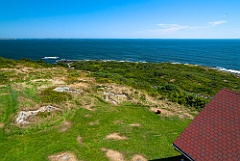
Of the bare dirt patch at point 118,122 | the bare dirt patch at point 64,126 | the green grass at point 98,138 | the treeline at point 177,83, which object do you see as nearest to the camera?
the green grass at point 98,138

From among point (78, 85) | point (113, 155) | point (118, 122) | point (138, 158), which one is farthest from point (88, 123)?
point (78, 85)

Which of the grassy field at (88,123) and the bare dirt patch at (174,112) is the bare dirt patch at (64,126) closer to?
the grassy field at (88,123)

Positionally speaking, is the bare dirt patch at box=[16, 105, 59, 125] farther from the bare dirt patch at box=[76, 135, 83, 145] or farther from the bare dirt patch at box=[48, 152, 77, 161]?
the bare dirt patch at box=[48, 152, 77, 161]

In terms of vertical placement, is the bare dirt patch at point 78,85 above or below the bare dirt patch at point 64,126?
above

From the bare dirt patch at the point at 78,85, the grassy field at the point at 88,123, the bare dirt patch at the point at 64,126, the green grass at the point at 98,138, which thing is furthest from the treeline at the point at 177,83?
the bare dirt patch at the point at 64,126

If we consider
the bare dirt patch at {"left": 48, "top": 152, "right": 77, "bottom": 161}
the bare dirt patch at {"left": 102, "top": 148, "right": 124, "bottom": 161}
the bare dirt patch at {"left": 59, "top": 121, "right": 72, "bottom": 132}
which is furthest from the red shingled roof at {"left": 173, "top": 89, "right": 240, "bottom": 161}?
the bare dirt patch at {"left": 59, "top": 121, "right": 72, "bottom": 132}
